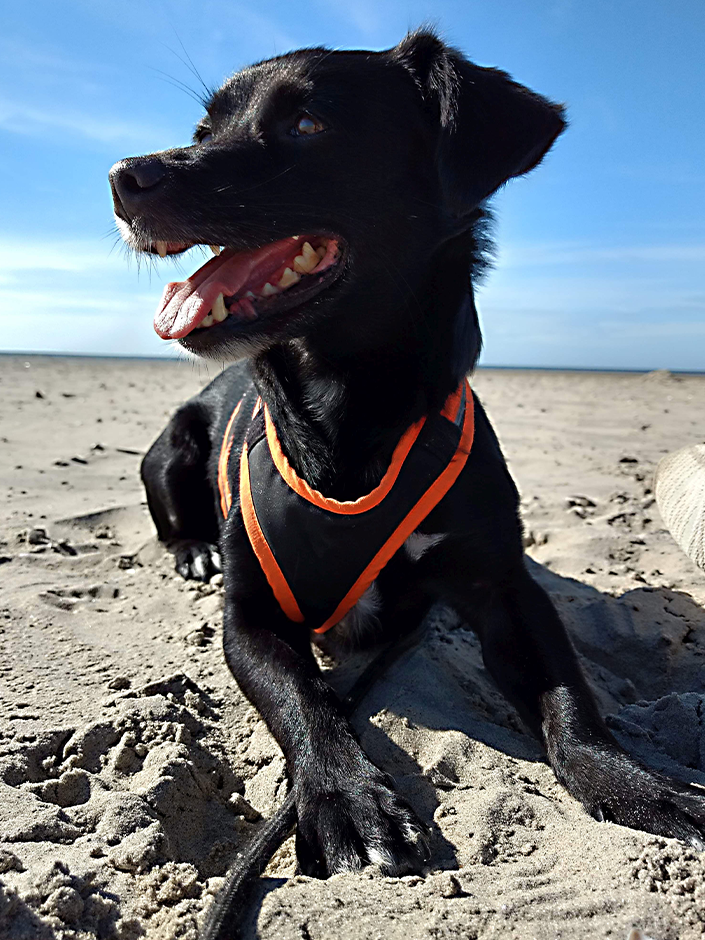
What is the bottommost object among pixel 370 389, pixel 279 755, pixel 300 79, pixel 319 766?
pixel 279 755

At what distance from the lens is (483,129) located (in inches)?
89.1

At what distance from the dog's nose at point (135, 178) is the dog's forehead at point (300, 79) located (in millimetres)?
435

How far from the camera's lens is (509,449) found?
23.6 feet

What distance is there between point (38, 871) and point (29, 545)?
8.48ft

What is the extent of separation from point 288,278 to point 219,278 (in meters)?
0.21

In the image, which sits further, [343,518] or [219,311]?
[343,518]

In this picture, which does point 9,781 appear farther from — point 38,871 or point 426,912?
point 426,912

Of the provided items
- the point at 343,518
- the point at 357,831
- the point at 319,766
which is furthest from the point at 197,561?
the point at 357,831

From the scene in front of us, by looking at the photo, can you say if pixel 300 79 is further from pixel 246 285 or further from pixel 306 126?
pixel 246 285

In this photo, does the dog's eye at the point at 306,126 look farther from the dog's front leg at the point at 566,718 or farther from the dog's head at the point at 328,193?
the dog's front leg at the point at 566,718

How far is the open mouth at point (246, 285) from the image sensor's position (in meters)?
2.23

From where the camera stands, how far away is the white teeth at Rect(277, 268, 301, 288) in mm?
2328

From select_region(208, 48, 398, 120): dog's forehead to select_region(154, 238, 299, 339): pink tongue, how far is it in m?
0.45

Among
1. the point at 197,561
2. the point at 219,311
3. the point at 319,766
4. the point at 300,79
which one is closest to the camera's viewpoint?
the point at 319,766
